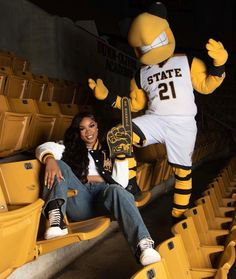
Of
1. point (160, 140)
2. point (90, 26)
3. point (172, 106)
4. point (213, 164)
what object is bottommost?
point (213, 164)

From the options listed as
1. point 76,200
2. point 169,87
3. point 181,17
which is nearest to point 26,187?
point 76,200

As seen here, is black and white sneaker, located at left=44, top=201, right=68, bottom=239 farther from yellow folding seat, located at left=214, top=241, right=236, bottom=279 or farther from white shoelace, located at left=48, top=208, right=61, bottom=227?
yellow folding seat, located at left=214, top=241, right=236, bottom=279

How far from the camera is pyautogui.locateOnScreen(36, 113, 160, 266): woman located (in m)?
0.86

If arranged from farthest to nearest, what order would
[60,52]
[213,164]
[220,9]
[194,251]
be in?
[220,9] < [213,164] < [60,52] < [194,251]

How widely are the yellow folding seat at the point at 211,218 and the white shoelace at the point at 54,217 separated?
0.62 meters

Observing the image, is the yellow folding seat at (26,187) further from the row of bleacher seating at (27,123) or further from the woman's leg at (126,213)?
the row of bleacher seating at (27,123)

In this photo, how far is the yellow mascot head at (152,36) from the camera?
1.27 meters

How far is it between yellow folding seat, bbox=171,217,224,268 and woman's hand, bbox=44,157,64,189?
316 mm

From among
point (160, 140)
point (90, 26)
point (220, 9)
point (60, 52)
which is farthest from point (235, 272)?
point (220, 9)

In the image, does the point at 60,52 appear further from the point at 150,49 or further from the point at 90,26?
the point at 150,49

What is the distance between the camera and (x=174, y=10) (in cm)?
517

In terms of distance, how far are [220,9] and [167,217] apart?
398 centimetres

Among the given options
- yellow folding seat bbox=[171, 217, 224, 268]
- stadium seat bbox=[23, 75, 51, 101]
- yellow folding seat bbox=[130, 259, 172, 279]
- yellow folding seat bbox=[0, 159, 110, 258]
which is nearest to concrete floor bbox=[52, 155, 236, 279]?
yellow folding seat bbox=[171, 217, 224, 268]

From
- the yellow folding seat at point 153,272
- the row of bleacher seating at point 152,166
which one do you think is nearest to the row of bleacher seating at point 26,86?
the row of bleacher seating at point 152,166
